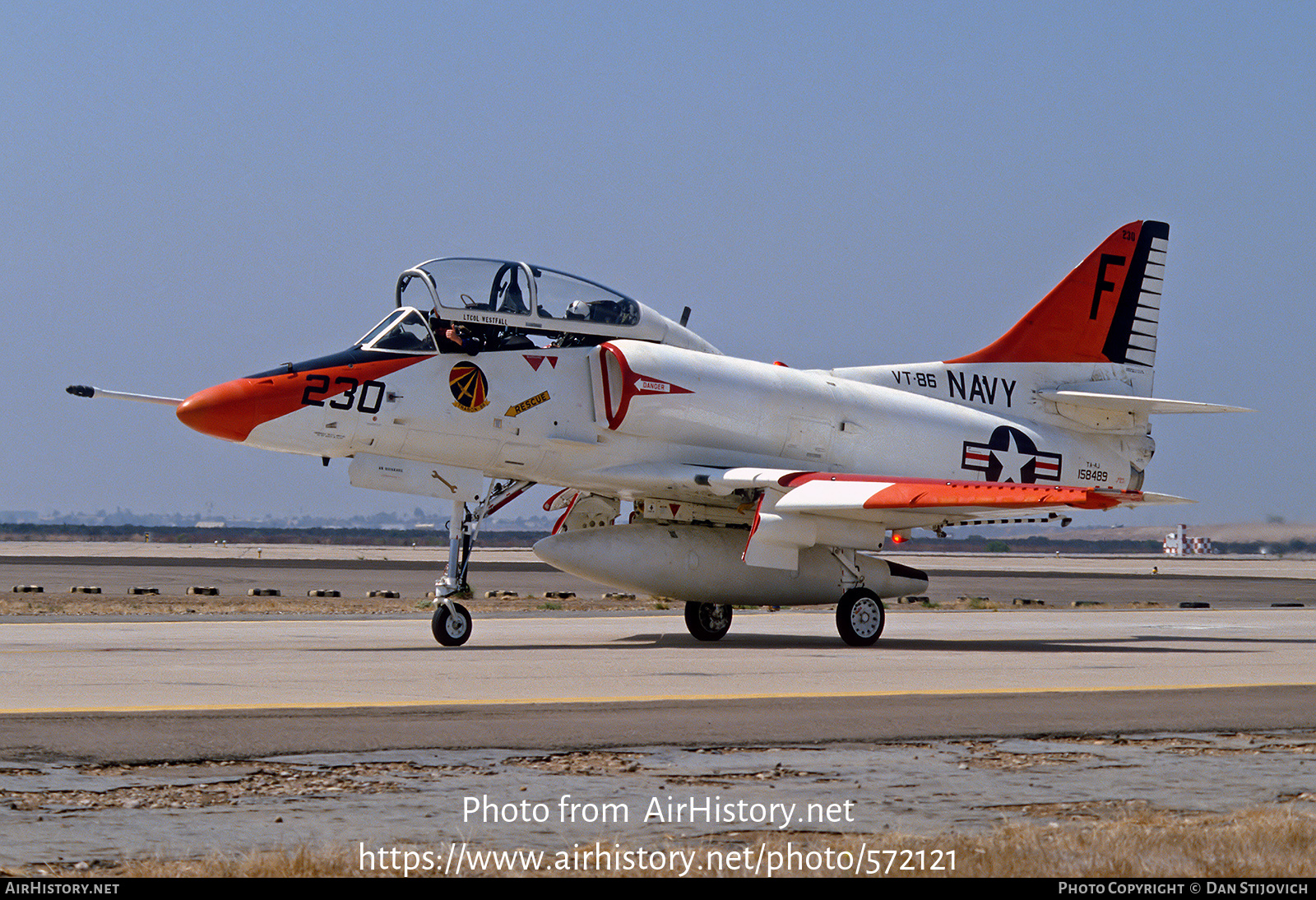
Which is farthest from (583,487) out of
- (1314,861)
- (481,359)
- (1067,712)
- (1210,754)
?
(1314,861)

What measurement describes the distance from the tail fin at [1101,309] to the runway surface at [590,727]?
6.11 meters

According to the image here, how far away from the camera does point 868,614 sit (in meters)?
18.0

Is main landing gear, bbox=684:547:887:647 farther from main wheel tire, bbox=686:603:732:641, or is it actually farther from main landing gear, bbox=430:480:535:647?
main landing gear, bbox=430:480:535:647

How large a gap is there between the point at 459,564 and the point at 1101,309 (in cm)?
1223

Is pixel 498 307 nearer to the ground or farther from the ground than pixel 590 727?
farther from the ground

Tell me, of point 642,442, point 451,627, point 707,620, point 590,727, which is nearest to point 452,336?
point 642,442

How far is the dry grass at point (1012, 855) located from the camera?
4875 mm

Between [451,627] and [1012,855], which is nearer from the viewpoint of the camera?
[1012,855]

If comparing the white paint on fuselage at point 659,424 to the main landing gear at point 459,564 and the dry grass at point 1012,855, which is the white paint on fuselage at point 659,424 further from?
the dry grass at point 1012,855

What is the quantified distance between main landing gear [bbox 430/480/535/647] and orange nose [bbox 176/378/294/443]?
2567mm

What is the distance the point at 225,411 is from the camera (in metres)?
15.7

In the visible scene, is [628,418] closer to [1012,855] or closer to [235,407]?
[235,407]

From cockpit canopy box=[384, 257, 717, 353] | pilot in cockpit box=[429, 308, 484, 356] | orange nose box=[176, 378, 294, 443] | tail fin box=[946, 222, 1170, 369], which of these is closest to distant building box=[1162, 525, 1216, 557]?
tail fin box=[946, 222, 1170, 369]
